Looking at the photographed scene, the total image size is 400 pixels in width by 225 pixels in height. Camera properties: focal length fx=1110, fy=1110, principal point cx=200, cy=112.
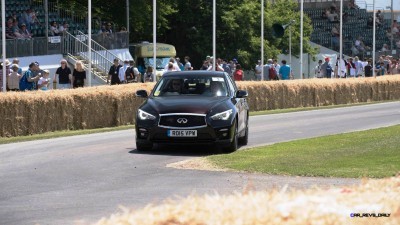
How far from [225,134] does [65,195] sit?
6.98m

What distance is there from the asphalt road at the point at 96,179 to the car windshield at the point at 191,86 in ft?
3.70

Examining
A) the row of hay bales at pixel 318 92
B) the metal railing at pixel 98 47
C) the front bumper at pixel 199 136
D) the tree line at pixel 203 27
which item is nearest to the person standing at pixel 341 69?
the row of hay bales at pixel 318 92

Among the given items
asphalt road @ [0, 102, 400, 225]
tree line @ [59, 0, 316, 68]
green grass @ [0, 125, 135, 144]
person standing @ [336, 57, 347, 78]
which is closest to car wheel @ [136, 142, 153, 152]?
asphalt road @ [0, 102, 400, 225]

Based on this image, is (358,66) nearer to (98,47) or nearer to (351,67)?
(351,67)

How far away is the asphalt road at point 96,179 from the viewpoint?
42.2 feet

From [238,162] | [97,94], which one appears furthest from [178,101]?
[97,94]

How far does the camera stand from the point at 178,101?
69.3ft

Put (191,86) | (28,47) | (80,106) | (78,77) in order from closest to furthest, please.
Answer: (191,86) → (80,106) → (78,77) → (28,47)

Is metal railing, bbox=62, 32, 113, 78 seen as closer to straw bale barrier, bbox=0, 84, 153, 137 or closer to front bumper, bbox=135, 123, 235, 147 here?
straw bale barrier, bbox=0, 84, 153, 137

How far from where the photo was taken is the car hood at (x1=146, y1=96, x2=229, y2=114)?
2067 cm

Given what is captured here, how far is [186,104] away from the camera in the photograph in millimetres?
20828

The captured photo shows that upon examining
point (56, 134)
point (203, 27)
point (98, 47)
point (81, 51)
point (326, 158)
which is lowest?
point (56, 134)

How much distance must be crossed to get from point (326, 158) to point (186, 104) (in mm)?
2948

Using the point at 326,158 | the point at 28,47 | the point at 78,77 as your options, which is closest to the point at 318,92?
the point at 28,47
